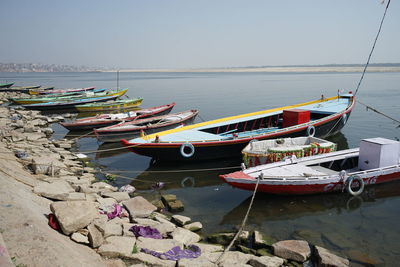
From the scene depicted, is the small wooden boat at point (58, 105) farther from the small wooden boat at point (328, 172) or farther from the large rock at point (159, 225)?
Answer: the large rock at point (159, 225)

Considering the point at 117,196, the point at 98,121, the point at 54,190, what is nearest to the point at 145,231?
the point at 117,196

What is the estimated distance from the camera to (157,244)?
7.39 metres

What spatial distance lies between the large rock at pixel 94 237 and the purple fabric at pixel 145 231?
1206 mm

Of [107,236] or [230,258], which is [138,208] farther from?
[230,258]

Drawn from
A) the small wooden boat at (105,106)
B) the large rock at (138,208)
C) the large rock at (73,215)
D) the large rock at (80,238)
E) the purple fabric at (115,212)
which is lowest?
the large rock at (138,208)

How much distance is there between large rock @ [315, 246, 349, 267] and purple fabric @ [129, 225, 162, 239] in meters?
4.01

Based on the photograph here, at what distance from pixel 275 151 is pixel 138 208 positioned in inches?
248

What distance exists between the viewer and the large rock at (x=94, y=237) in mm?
6593

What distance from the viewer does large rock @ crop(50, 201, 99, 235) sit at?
672 centimetres

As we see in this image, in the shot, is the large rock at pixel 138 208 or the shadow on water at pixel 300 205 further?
the shadow on water at pixel 300 205

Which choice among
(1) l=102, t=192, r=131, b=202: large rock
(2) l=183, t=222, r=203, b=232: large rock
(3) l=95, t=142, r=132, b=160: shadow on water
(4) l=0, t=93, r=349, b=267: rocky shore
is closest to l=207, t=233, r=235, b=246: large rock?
(4) l=0, t=93, r=349, b=267: rocky shore

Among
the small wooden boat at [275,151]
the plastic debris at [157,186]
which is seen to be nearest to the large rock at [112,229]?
the plastic debris at [157,186]

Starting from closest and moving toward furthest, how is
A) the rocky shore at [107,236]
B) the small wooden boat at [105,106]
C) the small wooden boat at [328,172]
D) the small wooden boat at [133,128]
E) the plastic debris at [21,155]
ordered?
the rocky shore at [107,236], the small wooden boat at [328,172], the plastic debris at [21,155], the small wooden boat at [133,128], the small wooden boat at [105,106]

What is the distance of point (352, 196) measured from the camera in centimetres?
1190
